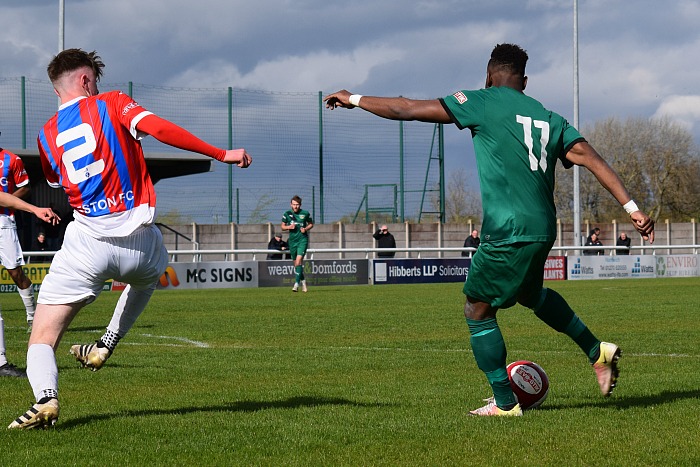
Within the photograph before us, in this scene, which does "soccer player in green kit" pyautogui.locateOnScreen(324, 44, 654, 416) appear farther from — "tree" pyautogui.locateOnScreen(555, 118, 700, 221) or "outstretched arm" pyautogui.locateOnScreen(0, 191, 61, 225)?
"tree" pyautogui.locateOnScreen(555, 118, 700, 221)

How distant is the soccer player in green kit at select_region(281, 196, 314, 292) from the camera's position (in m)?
23.5

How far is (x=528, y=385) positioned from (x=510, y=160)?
57.1 inches

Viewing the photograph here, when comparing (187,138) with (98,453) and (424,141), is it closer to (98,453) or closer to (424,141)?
(98,453)

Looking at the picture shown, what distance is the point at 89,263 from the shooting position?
213 inches

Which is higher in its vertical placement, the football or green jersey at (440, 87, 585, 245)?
green jersey at (440, 87, 585, 245)

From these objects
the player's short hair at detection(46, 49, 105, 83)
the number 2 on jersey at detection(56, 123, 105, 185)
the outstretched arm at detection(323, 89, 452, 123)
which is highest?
the player's short hair at detection(46, 49, 105, 83)

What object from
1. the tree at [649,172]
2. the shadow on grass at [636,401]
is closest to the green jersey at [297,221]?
the shadow on grass at [636,401]

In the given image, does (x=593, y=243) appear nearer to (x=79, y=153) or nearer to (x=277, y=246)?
(x=277, y=246)

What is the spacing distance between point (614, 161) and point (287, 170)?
125 ft

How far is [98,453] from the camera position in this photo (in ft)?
15.7

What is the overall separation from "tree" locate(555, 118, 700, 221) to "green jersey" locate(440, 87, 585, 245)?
183 feet

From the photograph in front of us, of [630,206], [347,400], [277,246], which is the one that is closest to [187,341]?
[347,400]

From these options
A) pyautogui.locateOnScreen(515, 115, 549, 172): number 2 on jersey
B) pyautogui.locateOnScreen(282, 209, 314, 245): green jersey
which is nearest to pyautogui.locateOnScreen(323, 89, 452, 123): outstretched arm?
pyautogui.locateOnScreen(515, 115, 549, 172): number 2 on jersey

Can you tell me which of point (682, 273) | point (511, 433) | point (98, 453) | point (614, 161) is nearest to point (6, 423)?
point (98, 453)
